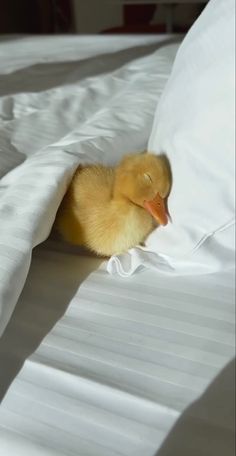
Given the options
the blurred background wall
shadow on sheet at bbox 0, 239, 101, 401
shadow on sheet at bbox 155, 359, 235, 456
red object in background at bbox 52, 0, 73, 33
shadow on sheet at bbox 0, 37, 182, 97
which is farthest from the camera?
red object in background at bbox 52, 0, 73, 33

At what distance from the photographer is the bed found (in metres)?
0.44

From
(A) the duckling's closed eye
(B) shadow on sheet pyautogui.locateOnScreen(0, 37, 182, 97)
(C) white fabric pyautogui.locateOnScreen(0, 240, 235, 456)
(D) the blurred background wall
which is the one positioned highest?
(A) the duckling's closed eye

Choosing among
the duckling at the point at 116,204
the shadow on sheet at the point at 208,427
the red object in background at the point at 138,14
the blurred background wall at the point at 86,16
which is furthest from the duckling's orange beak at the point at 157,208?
the red object in background at the point at 138,14

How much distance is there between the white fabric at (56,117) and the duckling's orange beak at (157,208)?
11 centimetres

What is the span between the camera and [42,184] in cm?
63

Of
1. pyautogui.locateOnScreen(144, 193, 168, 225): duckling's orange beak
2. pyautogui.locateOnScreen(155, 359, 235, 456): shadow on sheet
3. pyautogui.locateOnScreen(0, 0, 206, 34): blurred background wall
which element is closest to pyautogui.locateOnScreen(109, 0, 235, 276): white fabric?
pyautogui.locateOnScreen(144, 193, 168, 225): duckling's orange beak

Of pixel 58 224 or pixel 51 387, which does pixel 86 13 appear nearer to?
pixel 58 224

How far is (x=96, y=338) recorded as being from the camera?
0.54m

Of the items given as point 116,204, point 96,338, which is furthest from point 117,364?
point 116,204

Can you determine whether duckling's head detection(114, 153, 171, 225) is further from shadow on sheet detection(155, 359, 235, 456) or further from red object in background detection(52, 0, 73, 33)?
red object in background detection(52, 0, 73, 33)

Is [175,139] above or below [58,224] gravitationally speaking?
above

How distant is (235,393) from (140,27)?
2435 millimetres

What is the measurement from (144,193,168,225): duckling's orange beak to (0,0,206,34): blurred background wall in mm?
2220

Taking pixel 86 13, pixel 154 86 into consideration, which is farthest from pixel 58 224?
pixel 86 13
